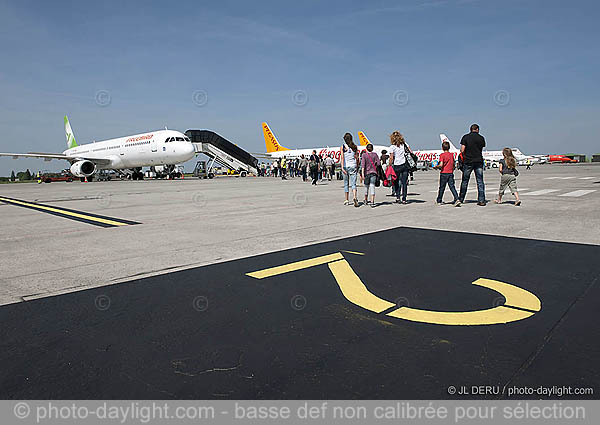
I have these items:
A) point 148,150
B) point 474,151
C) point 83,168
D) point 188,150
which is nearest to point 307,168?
point 188,150

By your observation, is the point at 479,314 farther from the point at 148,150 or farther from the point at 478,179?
the point at 148,150

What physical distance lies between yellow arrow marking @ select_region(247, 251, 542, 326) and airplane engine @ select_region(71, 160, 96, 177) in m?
33.1

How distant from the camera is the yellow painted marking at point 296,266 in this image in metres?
4.25

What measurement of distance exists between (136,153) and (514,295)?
32.8 meters

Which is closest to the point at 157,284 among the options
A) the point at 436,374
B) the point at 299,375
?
the point at 299,375

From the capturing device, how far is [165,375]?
7.42ft

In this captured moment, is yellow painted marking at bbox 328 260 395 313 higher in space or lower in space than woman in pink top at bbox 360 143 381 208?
lower

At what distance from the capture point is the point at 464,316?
3049 mm

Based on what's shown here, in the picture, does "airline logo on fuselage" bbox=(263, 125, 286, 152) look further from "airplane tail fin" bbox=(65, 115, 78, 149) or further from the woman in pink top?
the woman in pink top

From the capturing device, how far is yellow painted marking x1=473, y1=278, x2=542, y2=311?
3.25 metres

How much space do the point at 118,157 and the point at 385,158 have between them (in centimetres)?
2517

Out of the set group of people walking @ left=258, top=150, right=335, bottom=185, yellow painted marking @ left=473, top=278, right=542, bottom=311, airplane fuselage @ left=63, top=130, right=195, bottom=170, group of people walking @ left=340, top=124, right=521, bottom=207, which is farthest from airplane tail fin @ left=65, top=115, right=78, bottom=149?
yellow painted marking @ left=473, top=278, right=542, bottom=311

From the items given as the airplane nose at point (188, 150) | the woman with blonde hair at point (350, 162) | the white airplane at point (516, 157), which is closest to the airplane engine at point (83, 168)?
the airplane nose at point (188, 150)

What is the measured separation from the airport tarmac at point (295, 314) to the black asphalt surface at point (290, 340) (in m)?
0.01
